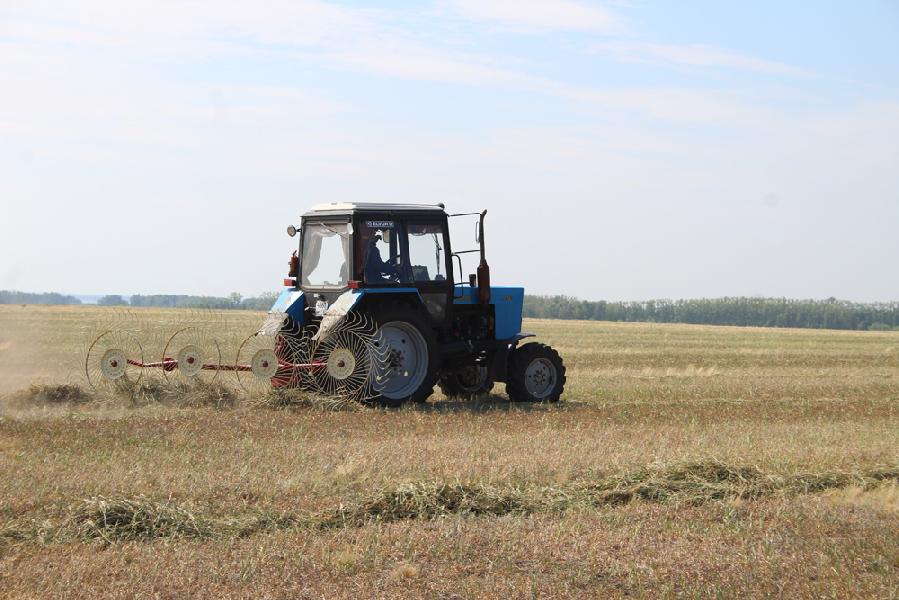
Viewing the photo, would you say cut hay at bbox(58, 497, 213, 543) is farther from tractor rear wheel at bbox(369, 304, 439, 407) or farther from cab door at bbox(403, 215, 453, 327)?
cab door at bbox(403, 215, 453, 327)

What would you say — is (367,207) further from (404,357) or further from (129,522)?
(129,522)

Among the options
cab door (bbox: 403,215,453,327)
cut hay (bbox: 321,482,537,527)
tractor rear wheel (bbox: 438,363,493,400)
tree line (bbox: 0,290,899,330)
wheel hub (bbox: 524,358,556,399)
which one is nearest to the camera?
cut hay (bbox: 321,482,537,527)

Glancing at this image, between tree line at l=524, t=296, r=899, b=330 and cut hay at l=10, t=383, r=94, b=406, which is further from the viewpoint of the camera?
tree line at l=524, t=296, r=899, b=330

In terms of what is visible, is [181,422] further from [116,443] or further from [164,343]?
[164,343]

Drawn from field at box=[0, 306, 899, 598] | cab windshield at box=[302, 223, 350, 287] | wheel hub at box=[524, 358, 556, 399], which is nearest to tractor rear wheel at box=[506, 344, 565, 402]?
wheel hub at box=[524, 358, 556, 399]

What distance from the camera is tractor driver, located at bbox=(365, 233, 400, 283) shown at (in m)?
12.7

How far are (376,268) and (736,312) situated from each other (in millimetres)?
89464

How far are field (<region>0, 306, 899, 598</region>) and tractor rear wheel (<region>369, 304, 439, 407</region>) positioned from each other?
0.43 metres

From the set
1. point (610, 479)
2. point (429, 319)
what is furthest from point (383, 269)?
point (610, 479)

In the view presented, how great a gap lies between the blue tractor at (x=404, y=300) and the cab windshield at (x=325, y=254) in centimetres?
1

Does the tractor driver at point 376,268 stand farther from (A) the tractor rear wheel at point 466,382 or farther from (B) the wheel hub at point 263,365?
(A) the tractor rear wheel at point 466,382

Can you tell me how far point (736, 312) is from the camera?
97.8 meters

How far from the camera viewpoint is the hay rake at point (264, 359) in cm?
1238

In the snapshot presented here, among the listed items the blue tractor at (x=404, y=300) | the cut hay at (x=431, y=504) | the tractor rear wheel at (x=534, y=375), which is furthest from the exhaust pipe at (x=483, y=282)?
the cut hay at (x=431, y=504)
